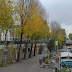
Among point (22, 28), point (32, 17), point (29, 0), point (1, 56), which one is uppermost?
point (29, 0)

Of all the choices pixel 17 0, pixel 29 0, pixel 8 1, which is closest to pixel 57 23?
pixel 29 0

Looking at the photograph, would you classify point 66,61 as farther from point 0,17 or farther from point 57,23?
point 57,23

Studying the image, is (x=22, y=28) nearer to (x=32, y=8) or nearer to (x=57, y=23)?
(x=32, y=8)

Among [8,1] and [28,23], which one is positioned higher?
[8,1]

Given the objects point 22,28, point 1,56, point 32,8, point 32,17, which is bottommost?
point 1,56

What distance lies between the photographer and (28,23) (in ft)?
75.6

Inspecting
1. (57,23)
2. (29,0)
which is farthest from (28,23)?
(57,23)

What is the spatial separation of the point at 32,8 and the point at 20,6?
2.14 m

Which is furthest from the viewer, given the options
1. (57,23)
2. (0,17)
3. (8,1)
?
Result: (57,23)

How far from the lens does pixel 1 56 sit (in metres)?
22.2

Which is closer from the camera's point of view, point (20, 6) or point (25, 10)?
point (20, 6)

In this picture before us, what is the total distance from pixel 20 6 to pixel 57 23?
37.3 m

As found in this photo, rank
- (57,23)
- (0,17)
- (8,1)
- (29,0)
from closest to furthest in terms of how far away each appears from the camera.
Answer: (0,17) < (8,1) < (29,0) < (57,23)

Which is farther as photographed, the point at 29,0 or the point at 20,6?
the point at 29,0
